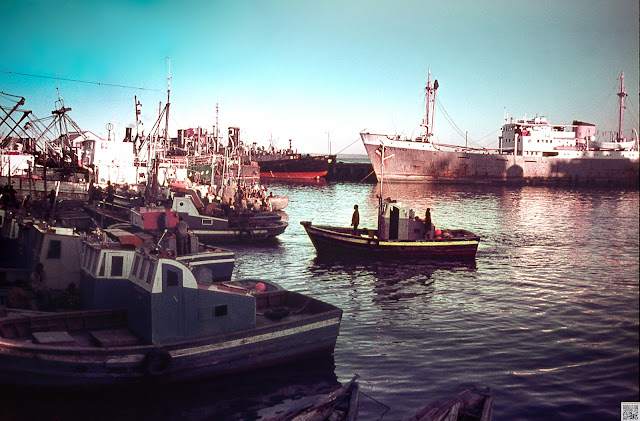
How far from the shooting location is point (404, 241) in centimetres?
3338

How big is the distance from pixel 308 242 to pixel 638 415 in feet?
103

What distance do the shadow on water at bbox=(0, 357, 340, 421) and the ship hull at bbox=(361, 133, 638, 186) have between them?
9816cm

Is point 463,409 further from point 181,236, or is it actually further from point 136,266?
point 181,236

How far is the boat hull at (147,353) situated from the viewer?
44.9ft

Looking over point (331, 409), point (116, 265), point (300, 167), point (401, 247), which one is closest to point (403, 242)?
point (401, 247)

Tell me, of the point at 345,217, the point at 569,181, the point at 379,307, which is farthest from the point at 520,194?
the point at 379,307

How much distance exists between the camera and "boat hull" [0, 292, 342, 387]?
539 inches

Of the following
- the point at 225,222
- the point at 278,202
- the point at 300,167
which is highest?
the point at 300,167

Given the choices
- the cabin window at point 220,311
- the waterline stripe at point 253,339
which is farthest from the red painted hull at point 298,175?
the cabin window at point 220,311

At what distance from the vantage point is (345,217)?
193 feet

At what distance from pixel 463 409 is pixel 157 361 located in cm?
755

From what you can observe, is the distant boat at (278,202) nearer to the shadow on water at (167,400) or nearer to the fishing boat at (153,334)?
the fishing boat at (153,334)

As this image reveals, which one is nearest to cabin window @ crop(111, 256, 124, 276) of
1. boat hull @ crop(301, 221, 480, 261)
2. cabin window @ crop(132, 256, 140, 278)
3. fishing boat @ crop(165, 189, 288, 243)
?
cabin window @ crop(132, 256, 140, 278)

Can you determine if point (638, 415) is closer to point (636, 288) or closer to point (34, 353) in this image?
point (34, 353)
